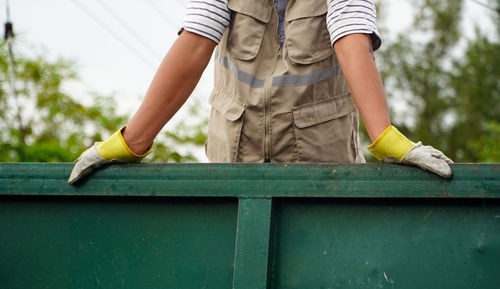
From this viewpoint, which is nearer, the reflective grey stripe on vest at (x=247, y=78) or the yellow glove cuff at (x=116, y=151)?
the yellow glove cuff at (x=116, y=151)

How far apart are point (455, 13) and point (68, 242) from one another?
2141cm

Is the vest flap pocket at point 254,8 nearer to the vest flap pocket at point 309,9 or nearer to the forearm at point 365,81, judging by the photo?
the vest flap pocket at point 309,9

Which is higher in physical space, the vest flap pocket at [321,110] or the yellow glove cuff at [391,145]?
the vest flap pocket at [321,110]

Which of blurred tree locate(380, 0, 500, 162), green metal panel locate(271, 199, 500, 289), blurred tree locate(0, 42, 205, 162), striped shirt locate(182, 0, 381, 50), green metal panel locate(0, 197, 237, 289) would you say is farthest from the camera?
blurred tree locate(380, 0, 500, 162)

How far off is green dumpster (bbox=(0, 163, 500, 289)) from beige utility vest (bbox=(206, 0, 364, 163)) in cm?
39

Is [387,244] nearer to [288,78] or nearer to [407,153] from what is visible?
[407,153]

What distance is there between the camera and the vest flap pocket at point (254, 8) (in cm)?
192

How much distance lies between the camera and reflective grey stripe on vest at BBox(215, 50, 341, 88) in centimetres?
191

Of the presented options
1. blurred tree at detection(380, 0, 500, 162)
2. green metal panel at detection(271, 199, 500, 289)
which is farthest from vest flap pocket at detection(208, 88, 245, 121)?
blurred tree at detection(380, 0, 500, 162)

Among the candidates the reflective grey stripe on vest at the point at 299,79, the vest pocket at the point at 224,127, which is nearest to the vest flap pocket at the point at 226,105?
the vest pocket at the point at 224,127

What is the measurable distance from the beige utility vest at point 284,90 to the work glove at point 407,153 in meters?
0.32

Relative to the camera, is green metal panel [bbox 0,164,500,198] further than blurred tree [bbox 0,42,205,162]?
No

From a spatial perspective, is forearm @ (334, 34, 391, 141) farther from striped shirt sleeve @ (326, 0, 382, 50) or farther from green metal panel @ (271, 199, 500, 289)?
green metal panel @ (271, 199, 500, 289)

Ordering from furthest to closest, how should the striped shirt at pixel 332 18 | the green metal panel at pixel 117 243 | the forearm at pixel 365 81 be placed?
the striped shirt at pixel 332 18 < the forearm at pixel 365 81 < the green metal panel at pixel 117 243
